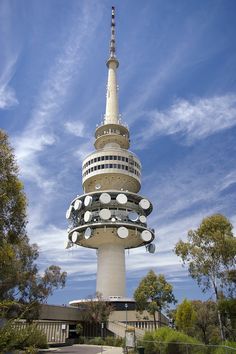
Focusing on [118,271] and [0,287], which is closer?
[0,287]

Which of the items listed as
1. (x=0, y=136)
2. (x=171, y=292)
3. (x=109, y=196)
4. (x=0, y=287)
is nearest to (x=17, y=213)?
(x=0, y=136)

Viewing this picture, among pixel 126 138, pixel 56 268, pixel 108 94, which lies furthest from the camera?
pixel 108 94

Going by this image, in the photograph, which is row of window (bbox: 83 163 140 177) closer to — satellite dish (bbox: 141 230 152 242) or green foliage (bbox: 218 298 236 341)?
satellite dish (bbox: 141 230 152 242)

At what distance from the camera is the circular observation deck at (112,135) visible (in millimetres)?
81375

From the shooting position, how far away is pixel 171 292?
56031mm

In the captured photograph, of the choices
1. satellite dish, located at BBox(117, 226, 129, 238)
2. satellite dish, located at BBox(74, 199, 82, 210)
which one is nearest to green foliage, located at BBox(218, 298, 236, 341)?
satellite dish, located at BBox(117, 226, 129, 238)

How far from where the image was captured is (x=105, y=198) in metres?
68.2

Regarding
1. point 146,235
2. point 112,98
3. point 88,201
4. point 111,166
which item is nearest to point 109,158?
point 111,166

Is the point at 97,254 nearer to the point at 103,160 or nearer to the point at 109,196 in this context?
the point at 109,196

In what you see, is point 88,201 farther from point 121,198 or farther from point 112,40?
point 112,40

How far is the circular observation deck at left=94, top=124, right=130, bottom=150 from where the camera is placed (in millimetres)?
81375

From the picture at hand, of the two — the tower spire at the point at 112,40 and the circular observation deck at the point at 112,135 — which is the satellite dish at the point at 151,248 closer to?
the circular observation deck at the point at 112,135

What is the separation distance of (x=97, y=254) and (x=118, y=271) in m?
6.97

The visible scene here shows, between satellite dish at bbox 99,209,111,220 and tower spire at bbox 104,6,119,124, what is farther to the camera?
tower spire at bbox 104,6,119,124
